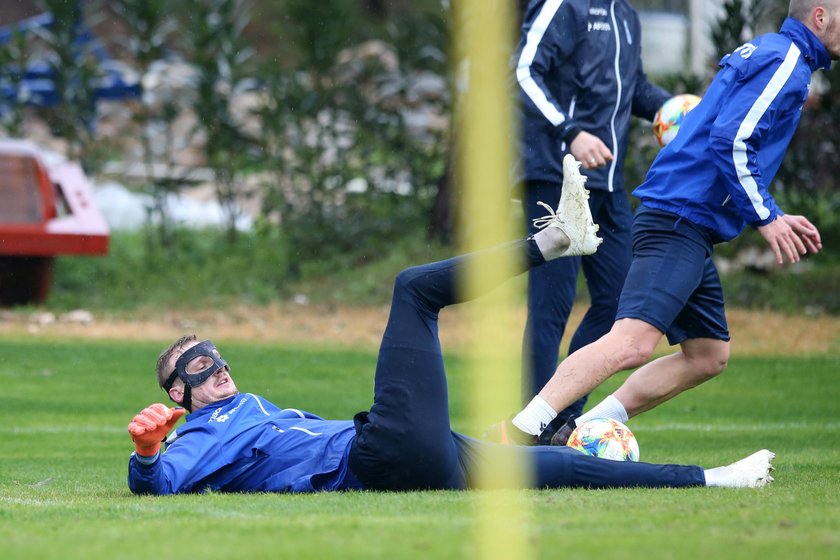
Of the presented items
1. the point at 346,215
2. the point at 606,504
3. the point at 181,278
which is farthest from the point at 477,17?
the point at 606,504

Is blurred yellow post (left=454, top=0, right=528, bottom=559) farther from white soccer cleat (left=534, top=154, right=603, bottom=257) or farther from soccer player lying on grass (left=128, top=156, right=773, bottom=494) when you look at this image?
white soccer cleat (left=534, top=154, right=603, bottom=257)

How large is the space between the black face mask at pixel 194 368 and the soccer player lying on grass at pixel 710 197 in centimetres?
133

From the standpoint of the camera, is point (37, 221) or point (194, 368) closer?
point (194, 368)

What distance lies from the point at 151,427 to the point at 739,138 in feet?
8.66

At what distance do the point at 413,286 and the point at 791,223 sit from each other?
1.65 m

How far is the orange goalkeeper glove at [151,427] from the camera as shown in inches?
216

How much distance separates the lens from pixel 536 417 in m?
6.29

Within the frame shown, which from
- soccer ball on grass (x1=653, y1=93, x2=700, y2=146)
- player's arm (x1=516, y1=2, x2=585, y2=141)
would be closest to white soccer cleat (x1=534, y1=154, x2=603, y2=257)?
player's arm (x1=516, y1=2, x2=585, y2=141)

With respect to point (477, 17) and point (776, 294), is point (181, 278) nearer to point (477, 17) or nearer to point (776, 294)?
point (477, 17)

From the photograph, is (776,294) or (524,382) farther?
(776,294)

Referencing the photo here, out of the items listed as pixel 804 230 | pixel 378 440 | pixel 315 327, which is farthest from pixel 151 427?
pixel 315 327

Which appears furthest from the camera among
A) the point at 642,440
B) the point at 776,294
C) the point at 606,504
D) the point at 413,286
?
the point at 776,294

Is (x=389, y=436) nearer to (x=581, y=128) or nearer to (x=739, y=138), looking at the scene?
(x=739, y=138)

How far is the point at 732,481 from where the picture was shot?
588 centimetres
